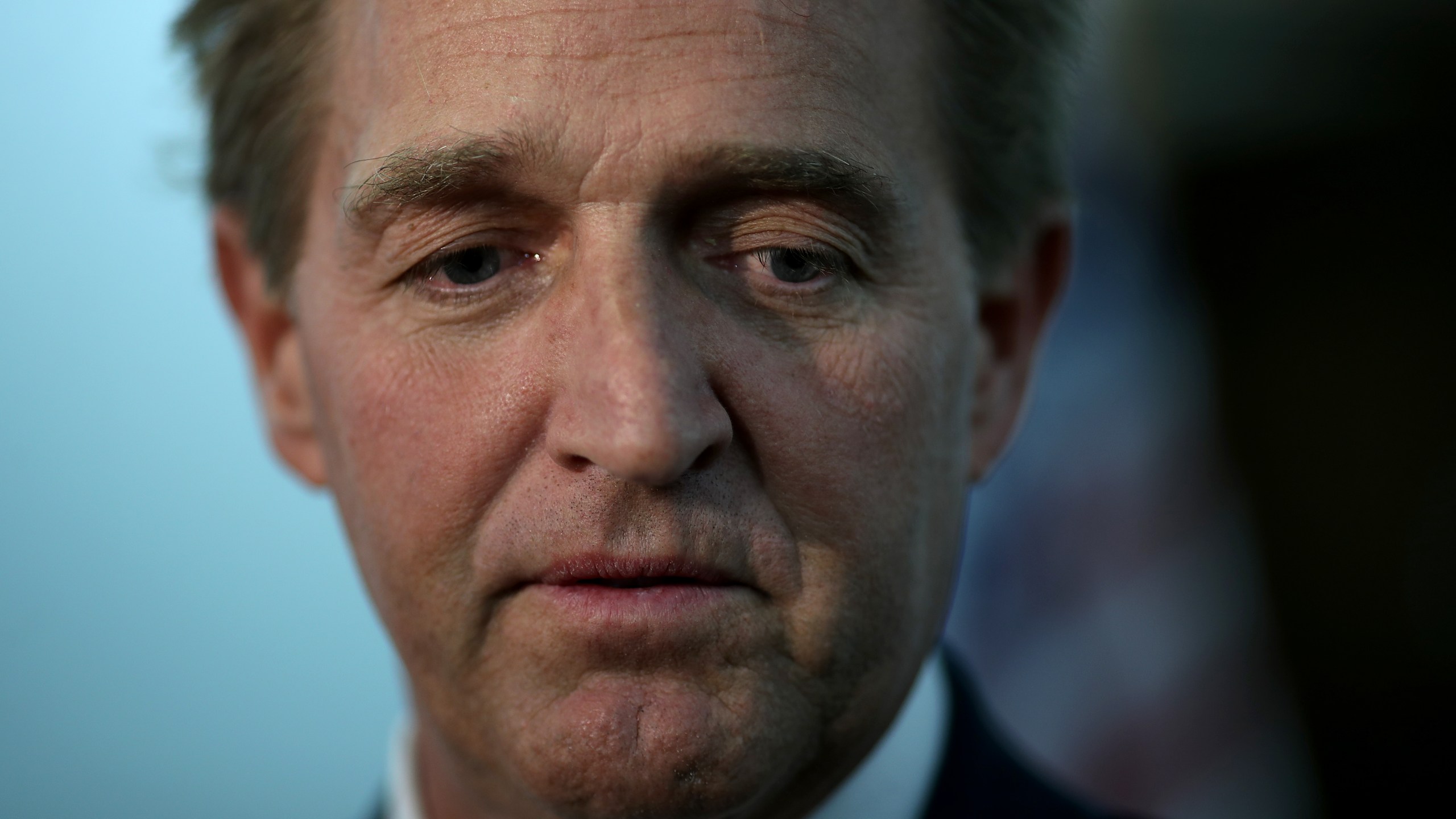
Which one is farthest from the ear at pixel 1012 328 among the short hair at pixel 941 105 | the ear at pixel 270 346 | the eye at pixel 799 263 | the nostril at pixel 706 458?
the ear at pixel 270 346

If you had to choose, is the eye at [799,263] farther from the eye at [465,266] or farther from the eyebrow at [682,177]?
the eye at [465,266]

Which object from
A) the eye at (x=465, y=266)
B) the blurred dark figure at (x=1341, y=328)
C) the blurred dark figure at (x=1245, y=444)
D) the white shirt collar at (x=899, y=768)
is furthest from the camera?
the blurred dark figure at (x=1341, y=328)

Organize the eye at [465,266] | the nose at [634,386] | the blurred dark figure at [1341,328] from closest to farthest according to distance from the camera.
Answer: the nose at [634,386] < the eye at [465,266] < the blurred dark figure at [1341,328]

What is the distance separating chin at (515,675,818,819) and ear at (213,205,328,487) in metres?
0.71

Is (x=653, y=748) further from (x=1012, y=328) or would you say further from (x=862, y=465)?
(x=1012, y=328)

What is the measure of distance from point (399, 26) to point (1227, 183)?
16.3ft

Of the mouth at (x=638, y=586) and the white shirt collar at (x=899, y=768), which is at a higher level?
the mouth at (x=638, y=586)

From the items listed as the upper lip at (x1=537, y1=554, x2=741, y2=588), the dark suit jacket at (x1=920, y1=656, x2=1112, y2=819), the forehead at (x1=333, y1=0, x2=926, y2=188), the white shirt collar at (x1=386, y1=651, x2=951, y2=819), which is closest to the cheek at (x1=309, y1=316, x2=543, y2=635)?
the upper lip at (x1=537, y1=554, x2=741, y2=588)

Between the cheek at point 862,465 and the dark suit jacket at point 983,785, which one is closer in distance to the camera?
the cheek at point 862,465

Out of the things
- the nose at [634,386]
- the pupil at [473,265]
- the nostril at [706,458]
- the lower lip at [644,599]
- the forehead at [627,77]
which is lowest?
the lower lip at [644,599]

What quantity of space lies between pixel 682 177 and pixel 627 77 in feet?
0.45

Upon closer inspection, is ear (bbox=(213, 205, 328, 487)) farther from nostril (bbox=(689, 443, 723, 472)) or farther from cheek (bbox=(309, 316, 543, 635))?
nostril (bbox=(689, 443, 723, 472))

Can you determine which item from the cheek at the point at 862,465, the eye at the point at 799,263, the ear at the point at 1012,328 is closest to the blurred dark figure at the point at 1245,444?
the ear at the point at 1012,328

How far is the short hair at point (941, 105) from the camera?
1991mm
